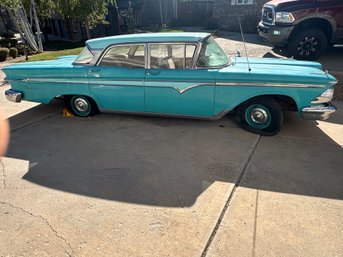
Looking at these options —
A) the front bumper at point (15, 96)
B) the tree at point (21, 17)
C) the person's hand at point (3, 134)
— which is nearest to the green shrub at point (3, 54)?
the tree at point (21, 17)

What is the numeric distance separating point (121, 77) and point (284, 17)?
4.75m

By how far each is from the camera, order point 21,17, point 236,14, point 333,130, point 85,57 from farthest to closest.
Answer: point 236,14 → point 21,17 → point 85,57 → point 333,130

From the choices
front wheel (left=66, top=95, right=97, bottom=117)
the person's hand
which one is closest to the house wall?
front wheel (left=66, top=95, right=97, bottom=117)

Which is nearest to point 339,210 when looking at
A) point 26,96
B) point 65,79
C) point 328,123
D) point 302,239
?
point 302,239

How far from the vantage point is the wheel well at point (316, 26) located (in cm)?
669

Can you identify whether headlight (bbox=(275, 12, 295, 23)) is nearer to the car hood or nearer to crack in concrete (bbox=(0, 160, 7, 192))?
the car hood

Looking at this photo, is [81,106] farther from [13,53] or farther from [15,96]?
[13,53]

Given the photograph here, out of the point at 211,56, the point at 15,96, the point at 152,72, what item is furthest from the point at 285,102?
the point at 15,96

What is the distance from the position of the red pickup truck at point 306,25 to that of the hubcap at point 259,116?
368cm

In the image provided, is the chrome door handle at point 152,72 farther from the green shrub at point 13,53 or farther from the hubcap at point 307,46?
the green shrub at point 13,53

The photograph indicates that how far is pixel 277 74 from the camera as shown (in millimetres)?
3857

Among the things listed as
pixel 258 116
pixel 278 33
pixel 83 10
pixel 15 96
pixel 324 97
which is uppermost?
pixel 83 10

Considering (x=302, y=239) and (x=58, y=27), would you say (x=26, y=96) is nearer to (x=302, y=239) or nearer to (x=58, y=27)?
(x=302, y=239)

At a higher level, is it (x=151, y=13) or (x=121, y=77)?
(x=151, y=13)
